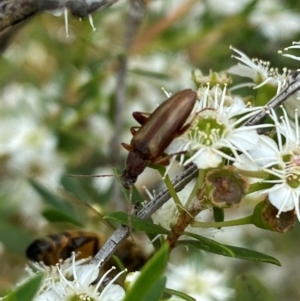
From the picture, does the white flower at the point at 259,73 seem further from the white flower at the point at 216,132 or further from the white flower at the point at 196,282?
the white flower at the point at 196,282

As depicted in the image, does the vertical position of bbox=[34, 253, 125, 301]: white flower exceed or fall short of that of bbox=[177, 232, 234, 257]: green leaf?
it exceeds it

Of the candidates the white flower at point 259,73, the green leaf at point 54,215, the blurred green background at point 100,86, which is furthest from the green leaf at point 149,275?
the blurred green background at point 100,86

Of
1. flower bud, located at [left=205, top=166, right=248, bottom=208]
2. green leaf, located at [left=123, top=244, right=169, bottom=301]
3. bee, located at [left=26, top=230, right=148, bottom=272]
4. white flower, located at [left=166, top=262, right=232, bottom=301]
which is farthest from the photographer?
white flower, located at [left=166, top=262, right=232, bottom=301]

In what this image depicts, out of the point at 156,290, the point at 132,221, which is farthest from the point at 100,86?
the point at 156,290

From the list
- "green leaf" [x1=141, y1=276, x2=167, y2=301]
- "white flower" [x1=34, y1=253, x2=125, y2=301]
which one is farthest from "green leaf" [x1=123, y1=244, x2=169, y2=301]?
"white flower" [x1=34, y1=253, x2=125, y2=301]

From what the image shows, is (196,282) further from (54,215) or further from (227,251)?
(227,251)

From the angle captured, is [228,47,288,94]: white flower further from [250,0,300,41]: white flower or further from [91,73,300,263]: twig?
[250,0,300,41]: white flower
